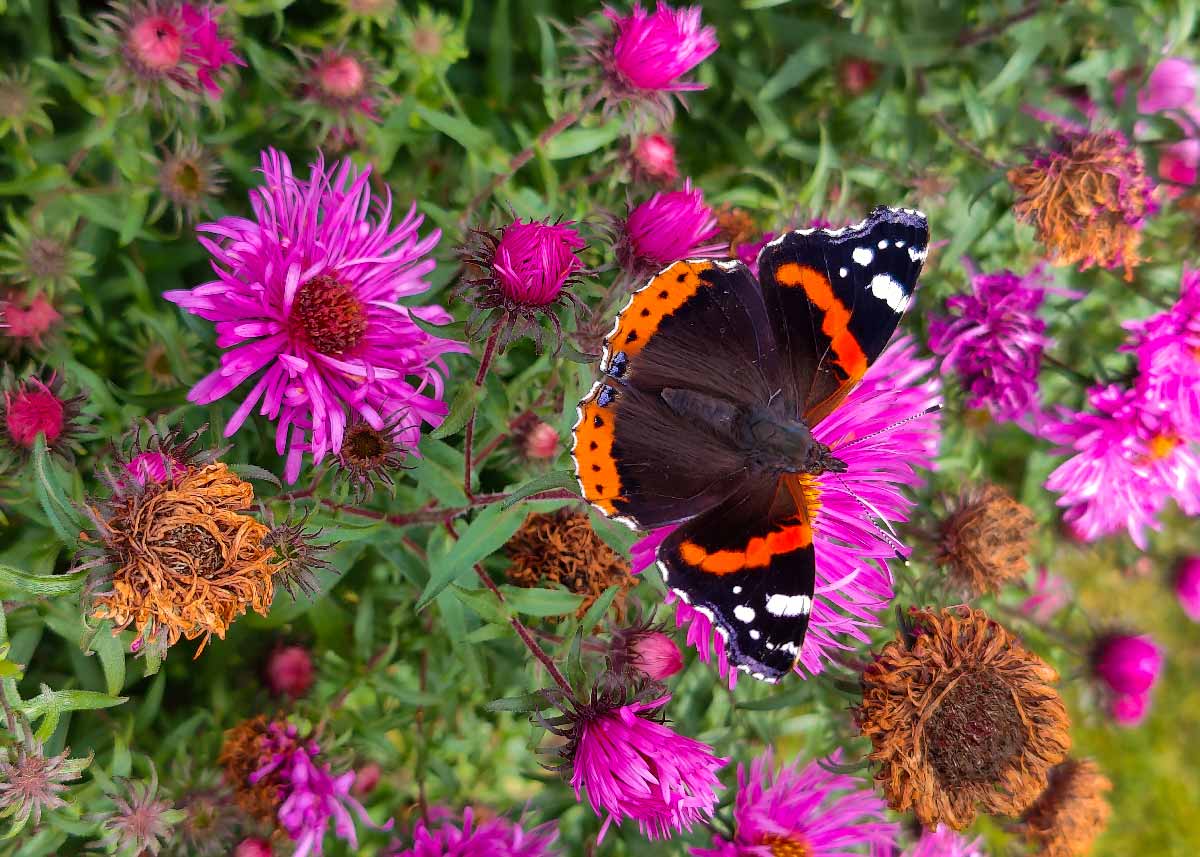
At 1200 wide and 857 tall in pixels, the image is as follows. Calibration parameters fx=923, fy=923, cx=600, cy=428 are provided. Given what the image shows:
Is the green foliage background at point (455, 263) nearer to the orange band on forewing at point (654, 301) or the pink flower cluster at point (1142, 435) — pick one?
the orange band on forewing at point (654, 301)

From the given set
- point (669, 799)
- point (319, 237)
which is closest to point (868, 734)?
point (669, 799)

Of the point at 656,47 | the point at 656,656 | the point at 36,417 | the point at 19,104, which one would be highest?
the point at 19,104

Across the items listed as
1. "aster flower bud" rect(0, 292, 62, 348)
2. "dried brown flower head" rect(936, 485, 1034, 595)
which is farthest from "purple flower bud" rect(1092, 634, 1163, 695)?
"aster flower bud" rect(0, 292, 62, 348)

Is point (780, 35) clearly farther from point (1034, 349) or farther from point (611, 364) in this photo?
point (611, 364)

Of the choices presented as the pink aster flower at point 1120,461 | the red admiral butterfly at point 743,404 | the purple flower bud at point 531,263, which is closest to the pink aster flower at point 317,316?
the purple flower bud at point 531,263

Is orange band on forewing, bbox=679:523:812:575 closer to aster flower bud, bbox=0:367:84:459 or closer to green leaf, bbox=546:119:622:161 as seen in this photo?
green leaf, bbox=546:119:622:161


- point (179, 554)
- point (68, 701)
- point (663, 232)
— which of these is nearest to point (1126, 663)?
point (663, 232)

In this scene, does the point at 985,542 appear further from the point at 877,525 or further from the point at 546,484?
the point at 546,484
